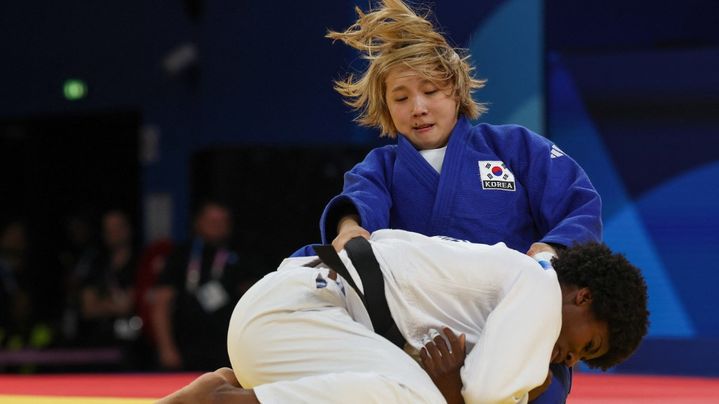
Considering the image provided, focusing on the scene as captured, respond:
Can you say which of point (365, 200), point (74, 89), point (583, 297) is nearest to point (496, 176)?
point (365, 200)

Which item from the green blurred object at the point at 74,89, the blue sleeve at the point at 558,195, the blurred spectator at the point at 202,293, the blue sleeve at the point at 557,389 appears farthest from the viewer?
the green blurred object at the point at 74,89

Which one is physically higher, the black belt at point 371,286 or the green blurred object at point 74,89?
the black belt at point 371,286

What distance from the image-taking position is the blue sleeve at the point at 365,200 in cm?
321

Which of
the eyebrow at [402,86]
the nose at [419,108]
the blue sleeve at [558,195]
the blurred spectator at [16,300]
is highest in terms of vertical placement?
the eyebrow at [402,86]

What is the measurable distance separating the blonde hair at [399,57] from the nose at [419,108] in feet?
0.23

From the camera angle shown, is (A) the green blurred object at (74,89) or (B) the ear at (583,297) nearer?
(B) the ear at (583,297)

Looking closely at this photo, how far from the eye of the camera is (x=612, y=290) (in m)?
2.75

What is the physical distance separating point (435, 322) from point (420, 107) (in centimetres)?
83

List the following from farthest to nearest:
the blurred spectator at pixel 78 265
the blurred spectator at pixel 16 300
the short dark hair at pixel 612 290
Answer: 1. the blurred spectator at pixel 16 300
2. the blurred spectator at pixel 78 265
3. the short dark hair at pixel 612 290

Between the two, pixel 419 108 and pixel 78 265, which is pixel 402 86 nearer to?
pixel 419 108

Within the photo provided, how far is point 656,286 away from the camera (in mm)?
6422

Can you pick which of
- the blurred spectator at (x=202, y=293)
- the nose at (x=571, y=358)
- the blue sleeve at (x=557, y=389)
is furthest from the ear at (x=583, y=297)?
the blurred spectator at (x=202, y=293)

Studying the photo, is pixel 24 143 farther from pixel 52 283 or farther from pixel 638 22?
pixel 638 22

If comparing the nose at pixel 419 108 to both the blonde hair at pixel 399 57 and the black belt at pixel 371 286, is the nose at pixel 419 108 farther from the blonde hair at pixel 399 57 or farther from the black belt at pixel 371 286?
the black belt at pixel 371 286
